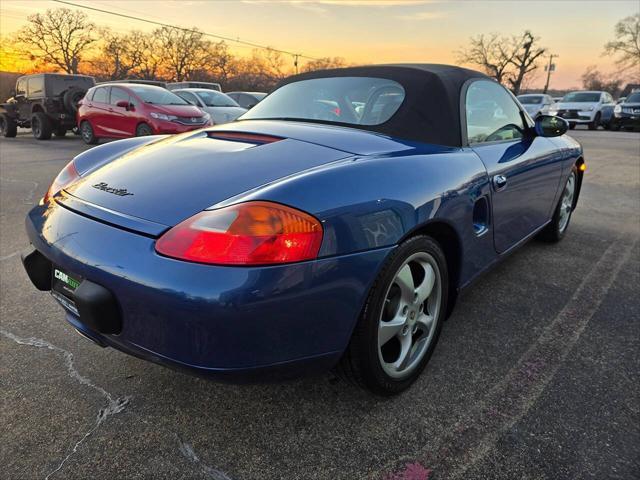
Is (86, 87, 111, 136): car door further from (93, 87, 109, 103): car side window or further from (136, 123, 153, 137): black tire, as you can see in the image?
(136, 123, 153, 137): black tire

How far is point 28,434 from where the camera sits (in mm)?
1767

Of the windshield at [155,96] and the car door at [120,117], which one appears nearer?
the windshield at [155,96]

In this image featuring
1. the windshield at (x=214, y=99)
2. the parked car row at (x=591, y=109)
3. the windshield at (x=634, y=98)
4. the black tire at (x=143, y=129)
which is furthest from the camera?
the windshield at (x=634, y=98)

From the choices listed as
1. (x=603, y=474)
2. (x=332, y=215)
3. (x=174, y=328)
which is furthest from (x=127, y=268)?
(x=603, y=474)

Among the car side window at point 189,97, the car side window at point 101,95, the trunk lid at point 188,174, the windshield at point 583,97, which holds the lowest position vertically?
the trunk lid at point 188,174

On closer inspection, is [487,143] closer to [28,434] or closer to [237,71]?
[28,434]

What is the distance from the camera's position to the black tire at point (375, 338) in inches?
67.1

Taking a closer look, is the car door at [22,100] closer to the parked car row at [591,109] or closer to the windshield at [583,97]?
the parked car row at [591,109]

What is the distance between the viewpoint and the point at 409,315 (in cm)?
200

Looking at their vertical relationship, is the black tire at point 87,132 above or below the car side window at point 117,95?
below

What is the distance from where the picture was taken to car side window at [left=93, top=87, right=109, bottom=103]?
37.3ft

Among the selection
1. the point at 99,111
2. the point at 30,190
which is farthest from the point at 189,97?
the point at 30,190

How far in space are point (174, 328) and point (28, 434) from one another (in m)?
0.87

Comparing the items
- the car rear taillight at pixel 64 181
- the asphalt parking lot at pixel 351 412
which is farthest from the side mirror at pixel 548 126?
the car rear taillight at pixel 64 181
